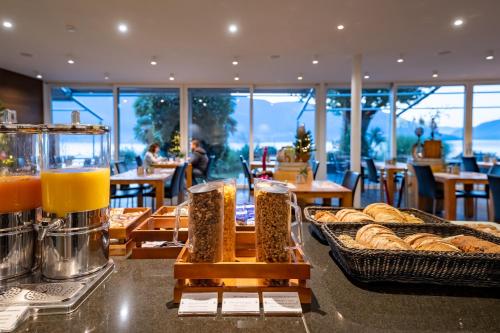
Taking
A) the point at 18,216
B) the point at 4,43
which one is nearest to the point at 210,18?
the point at 4,43

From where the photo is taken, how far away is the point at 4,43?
4.95 m

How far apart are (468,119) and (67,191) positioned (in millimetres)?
9295

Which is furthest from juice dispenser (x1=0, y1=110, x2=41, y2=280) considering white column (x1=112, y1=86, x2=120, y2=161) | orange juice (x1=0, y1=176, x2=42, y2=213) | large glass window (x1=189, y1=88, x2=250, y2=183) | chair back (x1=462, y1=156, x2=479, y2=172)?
white column (x1=112, y1=86, x2=120, y2=161)

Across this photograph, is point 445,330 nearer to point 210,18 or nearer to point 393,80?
point 210,18

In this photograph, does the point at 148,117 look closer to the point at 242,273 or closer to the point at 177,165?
the point at 177,165

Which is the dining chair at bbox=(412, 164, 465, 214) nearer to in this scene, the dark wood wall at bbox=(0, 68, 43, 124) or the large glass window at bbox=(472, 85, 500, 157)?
the large glass window at bbox=(472, 85, 500, 157)

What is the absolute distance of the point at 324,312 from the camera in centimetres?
63

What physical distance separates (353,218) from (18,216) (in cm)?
97

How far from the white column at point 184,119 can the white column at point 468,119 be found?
279 inches

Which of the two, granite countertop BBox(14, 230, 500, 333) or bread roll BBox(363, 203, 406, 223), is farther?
bread roll BBox(363, 203, 406, 223)

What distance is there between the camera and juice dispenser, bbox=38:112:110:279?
0.72 metres

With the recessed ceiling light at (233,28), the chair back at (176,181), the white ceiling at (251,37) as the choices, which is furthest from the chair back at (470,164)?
the chair back at (176,181)

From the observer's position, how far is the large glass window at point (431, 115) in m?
7.79

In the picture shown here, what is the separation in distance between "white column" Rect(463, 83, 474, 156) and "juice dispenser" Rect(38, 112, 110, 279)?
30.0 feet
